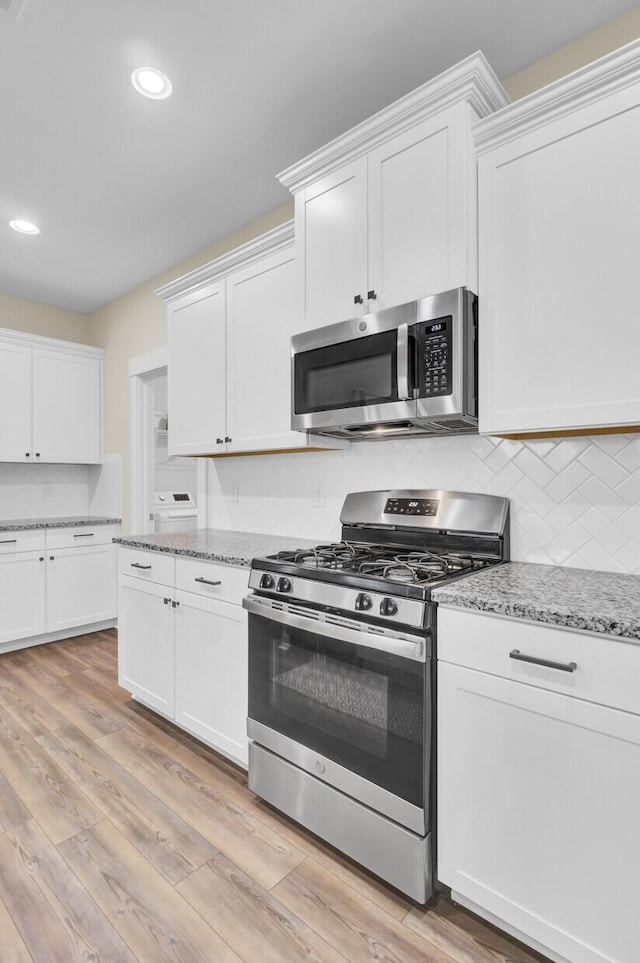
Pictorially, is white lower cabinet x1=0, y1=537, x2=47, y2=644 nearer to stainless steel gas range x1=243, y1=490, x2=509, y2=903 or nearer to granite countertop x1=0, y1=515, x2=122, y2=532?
granite countertop x1=0, y1=515, x2=122, y2=532

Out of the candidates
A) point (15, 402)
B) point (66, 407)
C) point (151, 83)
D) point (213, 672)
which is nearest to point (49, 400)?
point (66, 407)

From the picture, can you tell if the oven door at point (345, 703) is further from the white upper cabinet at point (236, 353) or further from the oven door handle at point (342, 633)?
the white upper cabinet at point (236, 353)

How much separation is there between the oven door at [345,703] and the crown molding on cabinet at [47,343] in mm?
3253

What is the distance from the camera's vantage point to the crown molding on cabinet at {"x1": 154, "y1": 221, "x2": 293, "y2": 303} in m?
2.36

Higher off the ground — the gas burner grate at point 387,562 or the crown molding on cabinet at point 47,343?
the crown molding on cabinet at point 47,343

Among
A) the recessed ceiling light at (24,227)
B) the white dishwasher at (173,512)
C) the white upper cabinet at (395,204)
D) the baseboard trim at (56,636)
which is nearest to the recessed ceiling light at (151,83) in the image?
the white upper cabinet at (395,204)

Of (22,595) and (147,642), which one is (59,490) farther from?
(147,642)

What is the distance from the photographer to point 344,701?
1.60m

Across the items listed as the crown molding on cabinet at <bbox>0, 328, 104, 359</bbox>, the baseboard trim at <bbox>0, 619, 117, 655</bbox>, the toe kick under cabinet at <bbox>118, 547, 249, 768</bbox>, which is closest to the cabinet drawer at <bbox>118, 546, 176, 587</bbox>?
the toe kick under cabinet at <bbox>118, 547, 249, 768</bbox>

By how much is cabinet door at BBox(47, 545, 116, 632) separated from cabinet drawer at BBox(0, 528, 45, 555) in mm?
120

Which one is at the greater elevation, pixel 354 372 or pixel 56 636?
pixel 354 372

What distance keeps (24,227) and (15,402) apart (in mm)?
1335

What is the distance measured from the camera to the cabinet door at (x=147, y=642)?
2.42 m

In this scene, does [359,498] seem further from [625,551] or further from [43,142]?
[43,142]
